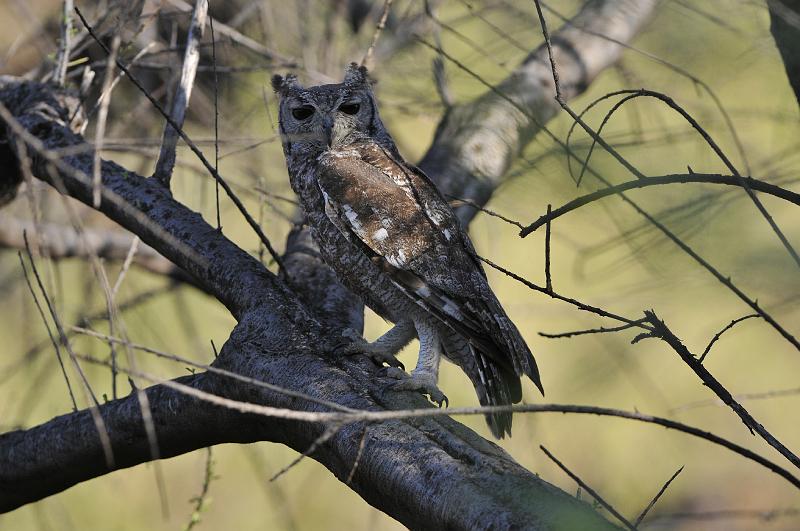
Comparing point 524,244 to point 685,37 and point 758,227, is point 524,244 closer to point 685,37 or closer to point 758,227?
point 685,37

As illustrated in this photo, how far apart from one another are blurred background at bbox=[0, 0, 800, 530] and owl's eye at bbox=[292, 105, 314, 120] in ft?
0.42

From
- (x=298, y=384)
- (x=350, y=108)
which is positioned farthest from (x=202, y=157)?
(x=350, y=108)

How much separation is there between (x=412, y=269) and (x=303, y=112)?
945mm

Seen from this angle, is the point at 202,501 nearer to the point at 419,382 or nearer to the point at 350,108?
the point at 419,382

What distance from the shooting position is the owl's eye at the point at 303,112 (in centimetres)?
308

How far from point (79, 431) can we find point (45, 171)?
82 cm

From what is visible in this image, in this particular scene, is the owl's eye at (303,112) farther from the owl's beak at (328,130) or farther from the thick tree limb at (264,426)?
the thick tree limb at (264,426)

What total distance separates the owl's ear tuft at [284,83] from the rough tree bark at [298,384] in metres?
0.57

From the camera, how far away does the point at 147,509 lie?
13.5 ft

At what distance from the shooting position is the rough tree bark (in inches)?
55.4

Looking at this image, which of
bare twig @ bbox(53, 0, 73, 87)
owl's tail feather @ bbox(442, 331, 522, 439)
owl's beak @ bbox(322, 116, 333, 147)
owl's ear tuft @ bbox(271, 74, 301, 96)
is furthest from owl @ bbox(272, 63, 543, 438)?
bare twig @ bbox(53, 0, 73, 87)

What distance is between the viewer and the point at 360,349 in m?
2.11

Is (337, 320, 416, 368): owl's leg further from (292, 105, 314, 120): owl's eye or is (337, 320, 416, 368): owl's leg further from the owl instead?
(292, 105, 314, 120): owl's eye

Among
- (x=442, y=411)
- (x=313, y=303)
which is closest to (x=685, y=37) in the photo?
(x=442, y=411)
